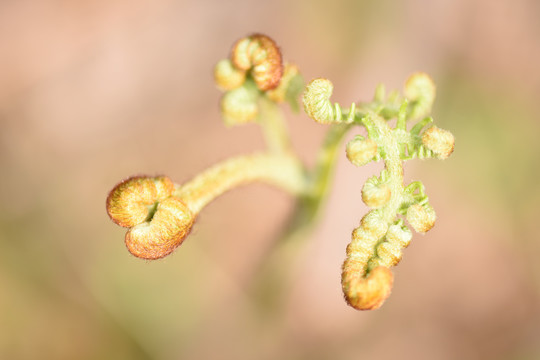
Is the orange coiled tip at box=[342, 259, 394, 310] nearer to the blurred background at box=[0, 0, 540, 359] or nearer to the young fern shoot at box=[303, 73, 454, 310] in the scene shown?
the young fern shoot at box=[303, 73, 454, 310]

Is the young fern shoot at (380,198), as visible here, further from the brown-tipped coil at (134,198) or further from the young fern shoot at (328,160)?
the brown-tipped coil at (134,198)

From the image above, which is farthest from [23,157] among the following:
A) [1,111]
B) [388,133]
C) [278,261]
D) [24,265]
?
[388,133]

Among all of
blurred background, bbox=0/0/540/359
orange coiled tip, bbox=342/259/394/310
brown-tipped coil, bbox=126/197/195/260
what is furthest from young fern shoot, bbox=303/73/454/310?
blurred background, bbox=0/0/540/359

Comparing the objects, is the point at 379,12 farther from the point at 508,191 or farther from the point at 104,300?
the point at 104,300

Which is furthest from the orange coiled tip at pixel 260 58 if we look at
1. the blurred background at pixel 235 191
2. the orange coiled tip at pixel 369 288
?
the blurred background at pixel 235 191

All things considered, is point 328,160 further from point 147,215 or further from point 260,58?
point 147,215
